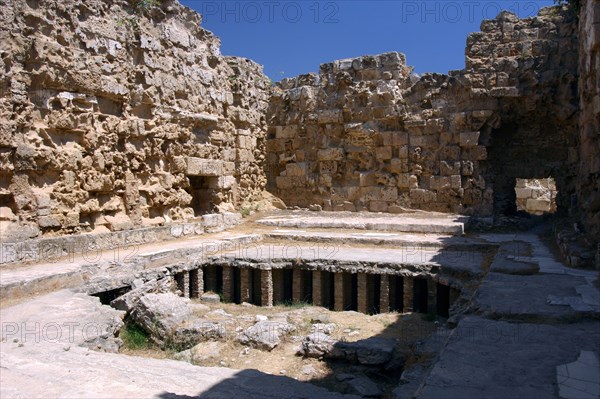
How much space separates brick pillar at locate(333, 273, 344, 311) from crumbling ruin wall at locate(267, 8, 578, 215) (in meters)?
5.22

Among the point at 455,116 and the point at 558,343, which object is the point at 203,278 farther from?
the point at 455,116

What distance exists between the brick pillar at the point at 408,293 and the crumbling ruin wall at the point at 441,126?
16.6ft

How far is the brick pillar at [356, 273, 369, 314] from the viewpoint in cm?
799

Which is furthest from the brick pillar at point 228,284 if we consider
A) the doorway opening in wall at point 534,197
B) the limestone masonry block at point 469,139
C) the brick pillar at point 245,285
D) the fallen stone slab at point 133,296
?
the doorway opening in wall at point 534,197

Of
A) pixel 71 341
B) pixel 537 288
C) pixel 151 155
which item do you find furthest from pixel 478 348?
pixel 151 155

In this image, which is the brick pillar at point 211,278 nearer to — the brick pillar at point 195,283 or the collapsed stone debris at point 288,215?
the collapsed stone debris at point 288,215

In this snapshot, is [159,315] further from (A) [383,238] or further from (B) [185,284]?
(A) [383,238]

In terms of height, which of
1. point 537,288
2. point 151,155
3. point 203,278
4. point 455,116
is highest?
point 455,116

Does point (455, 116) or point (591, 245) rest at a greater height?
point (455, 116)

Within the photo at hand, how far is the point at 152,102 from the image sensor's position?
10.5m

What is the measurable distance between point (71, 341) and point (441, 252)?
20.8ft

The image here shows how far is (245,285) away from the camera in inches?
340

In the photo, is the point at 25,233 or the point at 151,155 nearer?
the point at 25,233

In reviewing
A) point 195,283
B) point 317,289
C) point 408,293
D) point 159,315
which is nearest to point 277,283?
point 317,289
